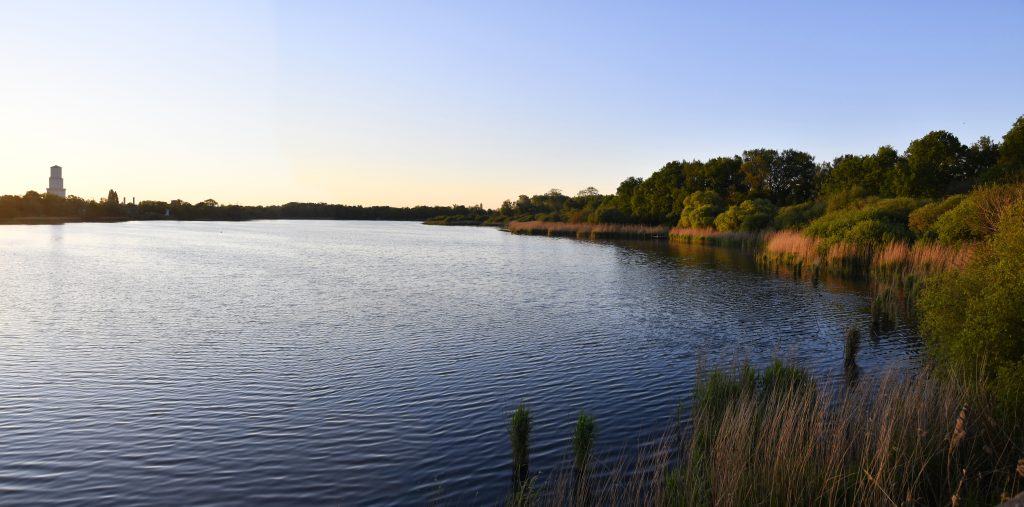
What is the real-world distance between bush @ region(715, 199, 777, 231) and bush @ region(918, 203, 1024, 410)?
173 ft

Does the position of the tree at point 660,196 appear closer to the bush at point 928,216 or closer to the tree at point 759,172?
the tree at point 759,172

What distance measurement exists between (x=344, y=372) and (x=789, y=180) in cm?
8575

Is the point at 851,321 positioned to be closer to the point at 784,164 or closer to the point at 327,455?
the point at 327,455

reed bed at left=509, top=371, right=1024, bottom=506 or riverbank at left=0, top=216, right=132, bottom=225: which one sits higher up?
riverbank at left=0, top=216, right=132, bottom=225

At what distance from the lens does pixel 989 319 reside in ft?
31.5

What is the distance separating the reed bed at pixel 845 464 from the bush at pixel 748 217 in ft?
189

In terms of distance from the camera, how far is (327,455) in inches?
379

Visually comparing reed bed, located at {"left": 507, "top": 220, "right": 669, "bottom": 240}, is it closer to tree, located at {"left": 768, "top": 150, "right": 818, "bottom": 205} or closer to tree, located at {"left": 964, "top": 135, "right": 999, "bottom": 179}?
tree, located at {"left": 768, "top": 150, "right": 818, "bottom": 205}

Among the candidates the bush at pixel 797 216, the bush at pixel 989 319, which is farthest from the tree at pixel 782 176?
the bush at pixel 989 319

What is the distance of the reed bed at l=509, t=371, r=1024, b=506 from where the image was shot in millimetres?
6500

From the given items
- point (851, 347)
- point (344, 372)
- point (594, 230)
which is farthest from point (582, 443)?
point (594, 230)

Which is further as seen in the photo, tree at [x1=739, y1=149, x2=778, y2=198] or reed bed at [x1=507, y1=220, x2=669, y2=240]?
tree at [x1=739, y1=149, x2=778, y2=198]

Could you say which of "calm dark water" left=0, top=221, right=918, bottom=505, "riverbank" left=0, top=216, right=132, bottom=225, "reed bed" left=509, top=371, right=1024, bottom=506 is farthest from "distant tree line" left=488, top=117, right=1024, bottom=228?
"riverbank" left=0, top=216, right=132, bottom=225

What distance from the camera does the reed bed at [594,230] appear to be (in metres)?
A: 85.4
